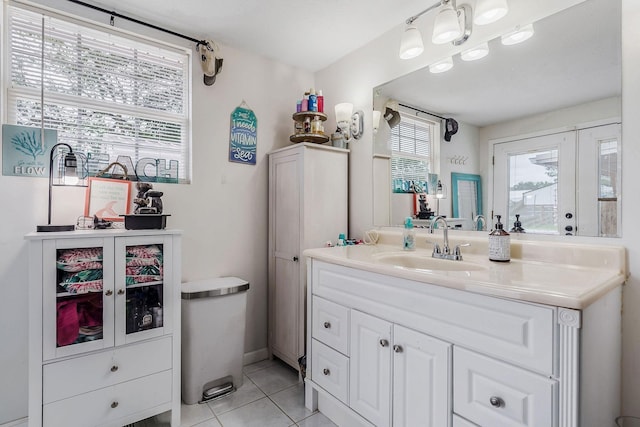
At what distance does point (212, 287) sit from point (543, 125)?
6.92 feet

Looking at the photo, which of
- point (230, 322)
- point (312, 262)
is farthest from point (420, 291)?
point (230, 322)

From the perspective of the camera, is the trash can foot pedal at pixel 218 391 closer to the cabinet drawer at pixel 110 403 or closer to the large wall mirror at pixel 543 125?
the cabinet drawer at pixel 110 403

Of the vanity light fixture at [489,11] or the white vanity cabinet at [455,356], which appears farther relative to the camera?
the vanity light fixture at [489,11]

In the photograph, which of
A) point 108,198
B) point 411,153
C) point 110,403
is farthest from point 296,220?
point 110,403

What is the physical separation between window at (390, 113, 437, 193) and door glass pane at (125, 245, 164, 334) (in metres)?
1.60

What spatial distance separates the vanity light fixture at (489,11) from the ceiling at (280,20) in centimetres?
41

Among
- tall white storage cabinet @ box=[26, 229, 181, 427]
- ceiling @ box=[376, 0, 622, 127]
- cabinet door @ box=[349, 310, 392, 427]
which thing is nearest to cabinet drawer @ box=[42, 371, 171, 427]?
tall white storage cabinet @ box=[26, 229, 181, 427]

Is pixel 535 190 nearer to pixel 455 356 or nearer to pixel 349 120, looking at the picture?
pixel 455 356

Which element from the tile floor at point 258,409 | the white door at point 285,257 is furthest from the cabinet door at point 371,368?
the white door at point 285,257

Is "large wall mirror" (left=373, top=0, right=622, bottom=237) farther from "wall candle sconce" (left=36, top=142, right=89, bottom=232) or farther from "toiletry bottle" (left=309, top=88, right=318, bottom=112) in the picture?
"wall candle sconce" (left=36, top=142, right=89, bottom=232)

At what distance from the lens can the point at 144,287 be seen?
1686 millimetres

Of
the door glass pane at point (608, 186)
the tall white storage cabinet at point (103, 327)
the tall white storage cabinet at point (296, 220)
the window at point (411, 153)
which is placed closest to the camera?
the door glass pane at point (608, 186)

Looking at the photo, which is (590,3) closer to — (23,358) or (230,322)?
(230,322)

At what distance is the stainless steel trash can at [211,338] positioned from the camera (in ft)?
6.35
